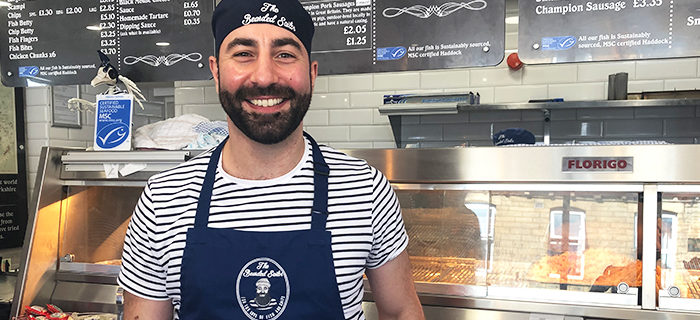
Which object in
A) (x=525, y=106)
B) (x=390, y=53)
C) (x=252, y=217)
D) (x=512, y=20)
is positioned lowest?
(x=252, y=217)

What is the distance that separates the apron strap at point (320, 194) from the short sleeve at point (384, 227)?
0.12m

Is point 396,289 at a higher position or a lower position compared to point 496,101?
lower

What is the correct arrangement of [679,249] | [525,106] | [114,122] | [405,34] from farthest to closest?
[525,106]
[114,122]
[405,34]
[679,249]

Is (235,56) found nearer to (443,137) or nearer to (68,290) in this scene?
(68,290)

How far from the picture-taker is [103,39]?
8.55ft

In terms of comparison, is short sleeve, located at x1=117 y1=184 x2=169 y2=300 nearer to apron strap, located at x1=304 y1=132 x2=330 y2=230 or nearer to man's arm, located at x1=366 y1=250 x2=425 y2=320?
apron strap, located at x1=304 y1=132 x2=330 y2=230

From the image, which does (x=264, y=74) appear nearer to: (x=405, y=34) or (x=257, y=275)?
(x=257, y=275)

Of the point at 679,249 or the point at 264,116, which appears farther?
the point at 679,249

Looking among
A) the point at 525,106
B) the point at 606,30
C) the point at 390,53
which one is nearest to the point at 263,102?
the point at 390,53

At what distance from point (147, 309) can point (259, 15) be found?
0.73 m

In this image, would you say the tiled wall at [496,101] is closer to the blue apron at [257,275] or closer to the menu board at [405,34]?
the menu board at [405,34]

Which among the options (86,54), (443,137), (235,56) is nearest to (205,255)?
(235,56)

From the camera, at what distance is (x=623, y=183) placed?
75.6 inches

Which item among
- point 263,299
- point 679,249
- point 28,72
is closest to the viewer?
point 263,299
